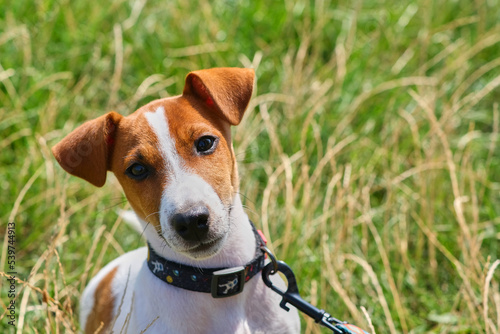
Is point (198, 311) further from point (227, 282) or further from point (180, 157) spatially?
point (180, 157)

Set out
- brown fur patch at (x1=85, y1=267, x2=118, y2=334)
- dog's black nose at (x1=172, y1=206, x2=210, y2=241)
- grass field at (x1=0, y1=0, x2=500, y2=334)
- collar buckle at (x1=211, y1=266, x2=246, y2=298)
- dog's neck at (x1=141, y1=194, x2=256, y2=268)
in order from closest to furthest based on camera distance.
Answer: dog's black nose at (x1=172, y1=206, x2=210, y2=241) < collar buckle at (x1=211, y1=266, x2=246, y2=298) < dog's neck at (x1=141, y1=194, x2=256, y2=268) < brown fur patch at (x1=85, y1=267, x2=118, y2=334) < grass field at (x1=0, y1=0, x2=500, y2=334)

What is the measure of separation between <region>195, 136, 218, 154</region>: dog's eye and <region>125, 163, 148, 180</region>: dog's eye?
0.27 meters

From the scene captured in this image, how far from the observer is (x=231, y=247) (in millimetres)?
2957

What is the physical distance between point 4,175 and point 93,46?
1798mm

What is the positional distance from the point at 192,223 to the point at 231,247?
18.1 inches

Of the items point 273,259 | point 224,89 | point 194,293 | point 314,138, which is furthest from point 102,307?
point 314,138

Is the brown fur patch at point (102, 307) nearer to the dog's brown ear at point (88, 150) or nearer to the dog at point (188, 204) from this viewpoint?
the dog at point (188, 204)

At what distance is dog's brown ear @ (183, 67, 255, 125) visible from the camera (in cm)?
290

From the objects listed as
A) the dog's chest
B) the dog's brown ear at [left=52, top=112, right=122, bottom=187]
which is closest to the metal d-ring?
the dog's chest

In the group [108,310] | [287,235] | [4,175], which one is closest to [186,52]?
[4,175]

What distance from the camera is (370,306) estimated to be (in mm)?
4160

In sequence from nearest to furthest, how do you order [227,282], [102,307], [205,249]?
[205,249] → [227,282] → [102,307]

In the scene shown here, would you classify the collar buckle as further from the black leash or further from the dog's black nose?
the dog's black nose

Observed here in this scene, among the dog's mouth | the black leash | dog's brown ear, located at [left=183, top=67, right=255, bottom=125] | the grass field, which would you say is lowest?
the grass field
